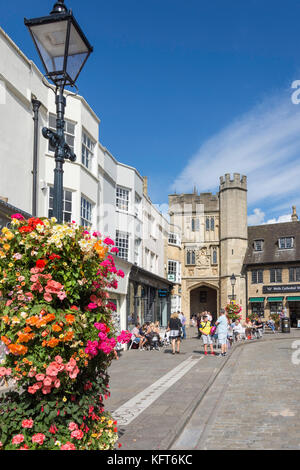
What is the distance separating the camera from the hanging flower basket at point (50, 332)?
12.6ft

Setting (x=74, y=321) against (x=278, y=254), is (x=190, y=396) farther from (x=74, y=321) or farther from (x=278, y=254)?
(x=278, y=254)

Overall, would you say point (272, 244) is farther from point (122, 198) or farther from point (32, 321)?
point (32, 321)

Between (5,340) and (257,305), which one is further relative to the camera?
(257,305)

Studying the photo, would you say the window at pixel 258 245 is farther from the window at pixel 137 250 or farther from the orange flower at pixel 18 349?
the orange flower at pixel 18 349

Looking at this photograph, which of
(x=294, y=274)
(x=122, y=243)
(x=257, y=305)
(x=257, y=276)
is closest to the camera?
(x=122, y=243)

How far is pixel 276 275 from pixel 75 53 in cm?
4224

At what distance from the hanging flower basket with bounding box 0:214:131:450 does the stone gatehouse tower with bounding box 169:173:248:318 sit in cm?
4321

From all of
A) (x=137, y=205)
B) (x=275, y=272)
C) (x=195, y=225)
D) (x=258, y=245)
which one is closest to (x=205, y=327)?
(x=137, y=205)

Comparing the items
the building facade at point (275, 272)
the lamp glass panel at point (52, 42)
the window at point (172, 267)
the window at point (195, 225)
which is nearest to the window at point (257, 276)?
the building facade at point (275, 272)

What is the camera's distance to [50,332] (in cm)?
383

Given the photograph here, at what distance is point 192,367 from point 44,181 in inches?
322

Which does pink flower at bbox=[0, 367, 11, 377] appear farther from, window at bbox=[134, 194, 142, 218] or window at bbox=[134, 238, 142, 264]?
window at bbox=[134, 238, 142, 264]
